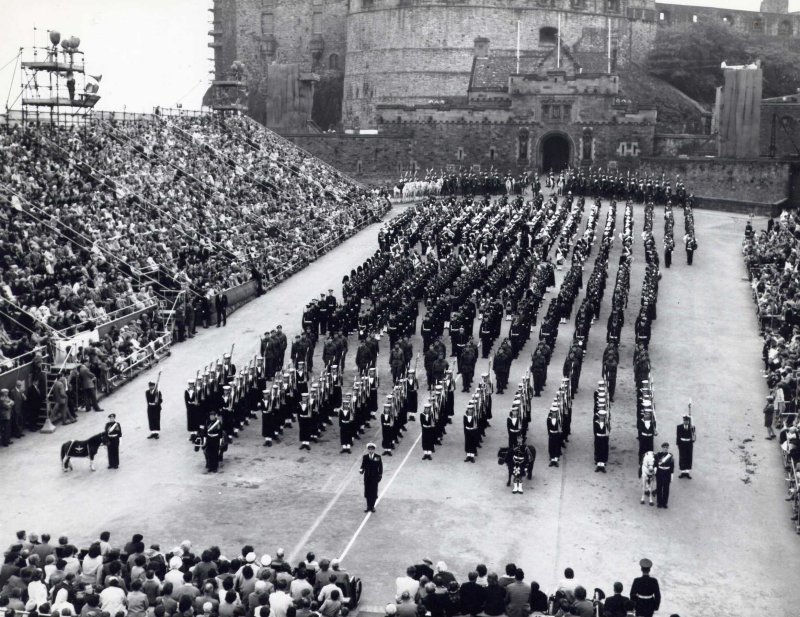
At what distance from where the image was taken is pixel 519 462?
18.0 m

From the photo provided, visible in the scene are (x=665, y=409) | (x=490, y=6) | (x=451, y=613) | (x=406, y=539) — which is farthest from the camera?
(x=490, y=6)

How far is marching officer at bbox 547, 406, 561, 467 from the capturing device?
19047mm

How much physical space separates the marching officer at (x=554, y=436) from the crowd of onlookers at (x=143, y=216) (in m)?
10.8

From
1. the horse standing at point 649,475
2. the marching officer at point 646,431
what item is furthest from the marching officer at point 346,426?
the horse standing at point 649,475

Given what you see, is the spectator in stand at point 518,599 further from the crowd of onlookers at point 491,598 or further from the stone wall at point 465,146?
the stone wall at point 465,146

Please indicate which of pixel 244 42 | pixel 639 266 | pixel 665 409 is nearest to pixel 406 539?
pixel 665 409

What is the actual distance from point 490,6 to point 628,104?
12.7 meters

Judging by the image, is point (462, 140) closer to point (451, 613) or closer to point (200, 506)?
point (200, 506)

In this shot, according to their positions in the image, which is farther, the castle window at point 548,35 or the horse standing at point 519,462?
the castle window at point 548,35

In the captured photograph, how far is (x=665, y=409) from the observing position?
73.7 feet

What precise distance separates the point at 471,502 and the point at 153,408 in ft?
21.8

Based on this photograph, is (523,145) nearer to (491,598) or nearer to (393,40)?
(393,40)

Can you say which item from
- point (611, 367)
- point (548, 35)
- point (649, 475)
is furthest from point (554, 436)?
point (548, 35)

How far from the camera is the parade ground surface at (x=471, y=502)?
1536cm
